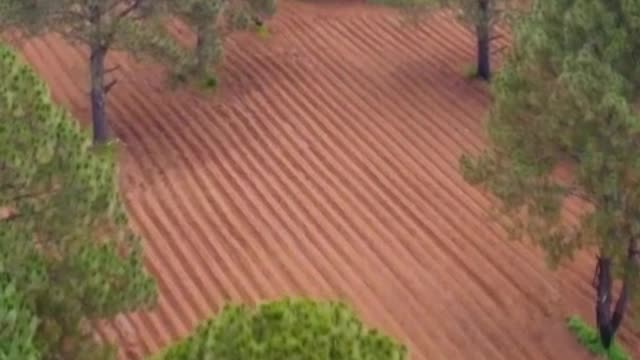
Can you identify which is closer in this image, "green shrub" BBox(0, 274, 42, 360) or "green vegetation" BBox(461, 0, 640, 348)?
"green shrub" BBox(0, 274, 42, 360)

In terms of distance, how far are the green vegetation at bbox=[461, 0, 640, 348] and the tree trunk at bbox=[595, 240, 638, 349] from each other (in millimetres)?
22

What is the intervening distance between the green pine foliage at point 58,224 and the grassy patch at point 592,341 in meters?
7.35

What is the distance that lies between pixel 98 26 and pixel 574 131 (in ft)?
29.0

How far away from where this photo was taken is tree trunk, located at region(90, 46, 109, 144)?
1952cm

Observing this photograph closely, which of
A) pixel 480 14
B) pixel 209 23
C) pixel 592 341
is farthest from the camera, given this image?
pixel 480 14

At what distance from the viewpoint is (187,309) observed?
1611cm

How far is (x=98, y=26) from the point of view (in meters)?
18.8

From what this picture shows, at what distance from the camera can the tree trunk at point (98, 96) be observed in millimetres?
19516

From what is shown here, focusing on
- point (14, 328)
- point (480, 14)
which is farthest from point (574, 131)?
point (480, 14)

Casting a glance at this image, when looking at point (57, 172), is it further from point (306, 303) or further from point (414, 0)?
point (414, 0)

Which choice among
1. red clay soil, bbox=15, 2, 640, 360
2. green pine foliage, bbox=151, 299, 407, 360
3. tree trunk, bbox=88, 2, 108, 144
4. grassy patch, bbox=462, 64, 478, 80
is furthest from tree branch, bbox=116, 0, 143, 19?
green pine foliage, bbox=151, 299, 407, 360

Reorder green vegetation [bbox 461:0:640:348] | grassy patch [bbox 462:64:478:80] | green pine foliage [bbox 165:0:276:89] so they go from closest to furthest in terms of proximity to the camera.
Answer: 1. green vegetation [bbox 461:0:640:348]
2. green pine foliage [bbox 165:0:276:89]
3. grassy patch [bbox 462:64:478:80]

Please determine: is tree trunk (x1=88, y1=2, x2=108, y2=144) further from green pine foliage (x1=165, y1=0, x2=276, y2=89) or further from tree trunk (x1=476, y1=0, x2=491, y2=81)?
tree trunk (x1=476, y1=0, x2=491, y2=81)

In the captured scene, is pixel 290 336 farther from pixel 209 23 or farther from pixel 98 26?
pixel 209 23
